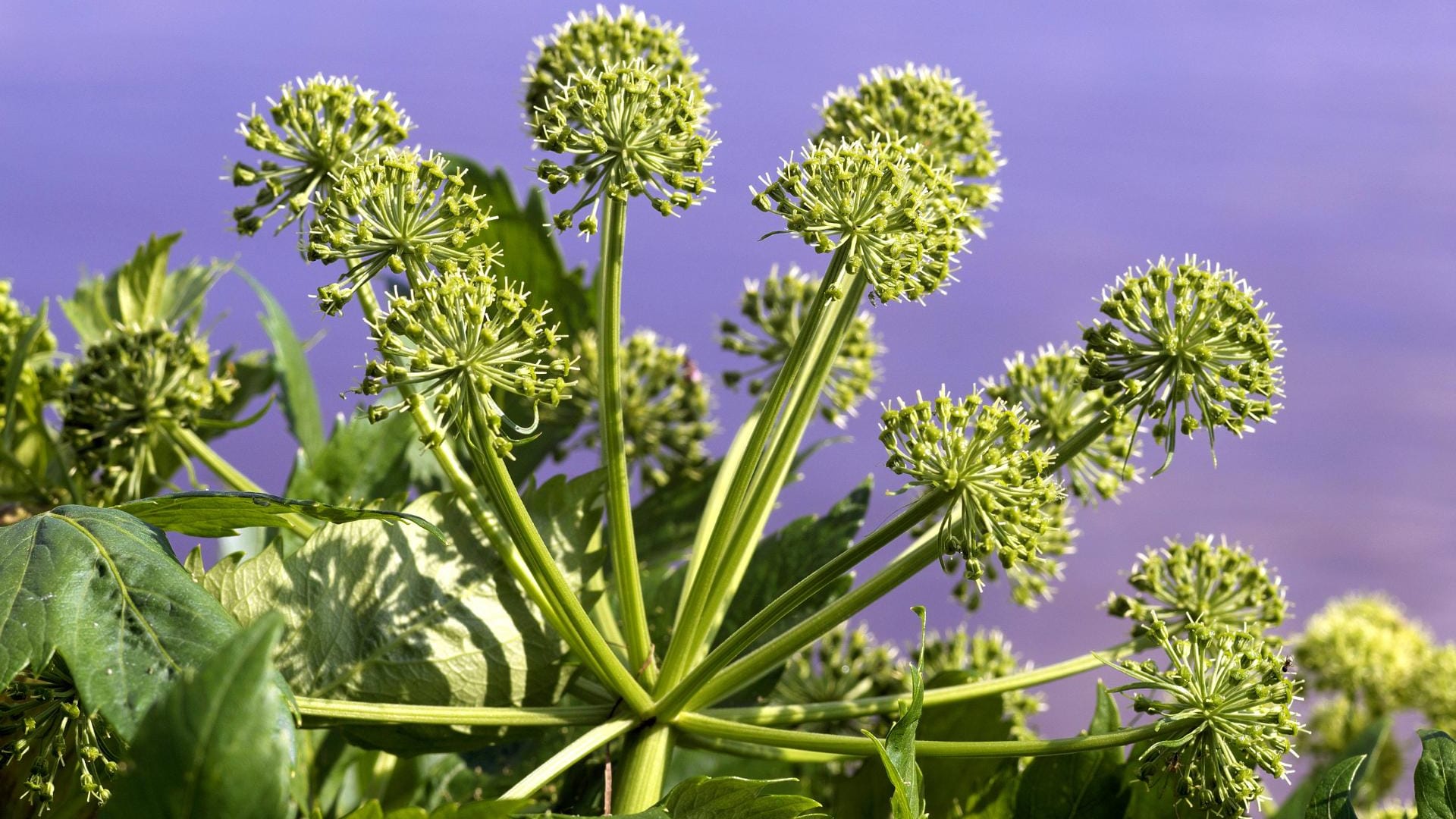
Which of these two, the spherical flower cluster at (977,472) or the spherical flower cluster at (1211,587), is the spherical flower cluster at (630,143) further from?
the spherical flower cluster at (1211,587)

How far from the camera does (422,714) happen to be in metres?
2.35

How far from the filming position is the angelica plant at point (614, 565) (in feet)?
6.15

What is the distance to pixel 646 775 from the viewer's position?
Answer: 249 cm

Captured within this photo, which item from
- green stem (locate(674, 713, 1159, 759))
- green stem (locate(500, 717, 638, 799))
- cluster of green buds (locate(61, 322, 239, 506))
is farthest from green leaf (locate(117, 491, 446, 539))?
cluster of green buds (locate(61, 322, 239, 506))

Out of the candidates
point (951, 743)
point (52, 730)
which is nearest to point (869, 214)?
point (951, 743)

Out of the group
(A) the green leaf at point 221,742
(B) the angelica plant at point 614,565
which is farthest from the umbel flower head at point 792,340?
(A) the green leaf at point 221,742

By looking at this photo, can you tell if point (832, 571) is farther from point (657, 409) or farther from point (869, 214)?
point (657, 409)

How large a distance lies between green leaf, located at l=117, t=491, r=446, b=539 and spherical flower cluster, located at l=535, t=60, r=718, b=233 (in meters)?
0.75

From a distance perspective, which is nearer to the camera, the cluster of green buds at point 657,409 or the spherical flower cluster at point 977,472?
the spherical flower cluster at point 977,472

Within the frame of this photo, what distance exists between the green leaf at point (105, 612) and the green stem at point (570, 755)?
0.63m

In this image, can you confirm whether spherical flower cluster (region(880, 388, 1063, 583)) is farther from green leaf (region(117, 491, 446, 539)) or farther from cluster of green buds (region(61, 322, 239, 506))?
cluster of green buds (region(61, 322, 239, 506))

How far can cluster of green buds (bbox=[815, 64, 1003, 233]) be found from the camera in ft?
10.5

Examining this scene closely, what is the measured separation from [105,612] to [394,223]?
2.84 ft

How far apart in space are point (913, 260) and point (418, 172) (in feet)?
3.10
